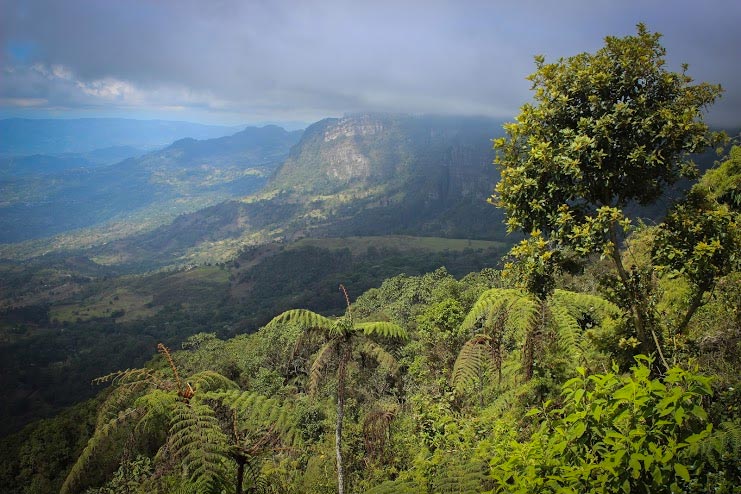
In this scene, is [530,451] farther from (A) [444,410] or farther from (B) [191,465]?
(A) [444,410]

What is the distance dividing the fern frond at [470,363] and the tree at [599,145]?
4.24 meters

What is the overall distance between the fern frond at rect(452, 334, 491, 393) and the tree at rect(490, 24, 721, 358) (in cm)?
424

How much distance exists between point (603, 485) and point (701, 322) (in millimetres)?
10006

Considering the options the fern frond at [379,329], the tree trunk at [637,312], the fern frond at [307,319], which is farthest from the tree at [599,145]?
the fern frond at [307,319]

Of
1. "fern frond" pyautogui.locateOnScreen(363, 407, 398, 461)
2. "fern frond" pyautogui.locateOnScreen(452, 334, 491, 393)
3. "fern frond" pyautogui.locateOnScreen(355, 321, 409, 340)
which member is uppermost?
"fern frond" pyautogui.locateOnScreen(355, 321, 409, 340)

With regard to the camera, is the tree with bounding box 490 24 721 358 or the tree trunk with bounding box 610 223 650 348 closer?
the tree with bounding box 490 24 721 358

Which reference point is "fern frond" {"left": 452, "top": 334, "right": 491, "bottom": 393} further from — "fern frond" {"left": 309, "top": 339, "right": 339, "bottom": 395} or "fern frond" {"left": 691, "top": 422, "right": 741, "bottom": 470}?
"fern frond" {"left": 691, "top": 422, "right": 741, "bottom": 470}

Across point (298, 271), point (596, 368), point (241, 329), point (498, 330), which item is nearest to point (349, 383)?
point (498, 330)

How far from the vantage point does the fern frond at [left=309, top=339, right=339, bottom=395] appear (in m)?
7.17

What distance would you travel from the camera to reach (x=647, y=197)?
20.7ft

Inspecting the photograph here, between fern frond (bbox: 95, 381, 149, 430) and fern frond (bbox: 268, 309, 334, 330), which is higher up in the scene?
fern frond (bbox: 268, 309, 334, 330)

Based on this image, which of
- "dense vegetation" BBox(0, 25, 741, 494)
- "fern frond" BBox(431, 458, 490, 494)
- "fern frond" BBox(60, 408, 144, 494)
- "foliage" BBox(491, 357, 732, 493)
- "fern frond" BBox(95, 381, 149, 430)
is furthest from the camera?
"fern frond" BBox(95, 381, 149, 430)

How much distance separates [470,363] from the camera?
10.2m

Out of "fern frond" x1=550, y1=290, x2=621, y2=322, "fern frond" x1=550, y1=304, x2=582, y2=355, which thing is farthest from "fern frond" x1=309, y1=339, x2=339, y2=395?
"fern frond" x1=550, y1=290, x2=621, y2=322
